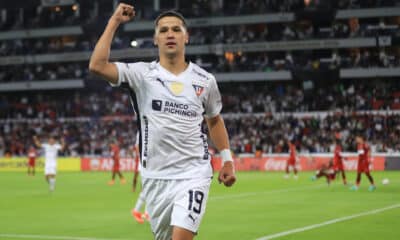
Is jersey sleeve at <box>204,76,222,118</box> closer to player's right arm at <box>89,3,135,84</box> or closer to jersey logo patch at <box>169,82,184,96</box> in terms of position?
jersey logo patch at <box>169,82,184,96</box>

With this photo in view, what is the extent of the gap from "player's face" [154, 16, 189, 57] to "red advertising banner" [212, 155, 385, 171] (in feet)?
123

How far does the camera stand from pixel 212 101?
7.10 meters

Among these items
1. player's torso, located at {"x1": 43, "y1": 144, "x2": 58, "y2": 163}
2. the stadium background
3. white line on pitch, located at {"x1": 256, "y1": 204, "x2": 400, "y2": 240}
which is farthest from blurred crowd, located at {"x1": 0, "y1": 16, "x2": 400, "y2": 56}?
white line on pitch, located at {"x1": 256, "y1": 204, "x2": 400, "y2": 240}

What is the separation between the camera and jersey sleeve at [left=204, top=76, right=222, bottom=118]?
705cm

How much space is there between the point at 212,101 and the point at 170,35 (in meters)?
0.78

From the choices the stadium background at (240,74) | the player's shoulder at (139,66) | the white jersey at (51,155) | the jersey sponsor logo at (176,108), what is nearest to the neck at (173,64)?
the player's shoulder at (139,66)

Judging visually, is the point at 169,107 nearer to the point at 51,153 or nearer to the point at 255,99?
the point at 51,153

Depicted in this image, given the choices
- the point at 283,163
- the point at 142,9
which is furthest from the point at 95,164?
the point at 142,9

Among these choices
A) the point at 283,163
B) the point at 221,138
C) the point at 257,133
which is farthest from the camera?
the point at 257,133

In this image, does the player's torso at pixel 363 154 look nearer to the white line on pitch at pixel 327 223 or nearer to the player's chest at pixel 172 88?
the white line on pitch at pixel 327 223

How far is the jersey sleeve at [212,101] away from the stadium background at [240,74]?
40350 millimetres

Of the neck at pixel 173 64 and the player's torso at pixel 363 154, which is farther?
the player's torso at pixel 363 154

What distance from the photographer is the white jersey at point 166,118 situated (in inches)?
A: 266

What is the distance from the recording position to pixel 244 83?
6775 cm
